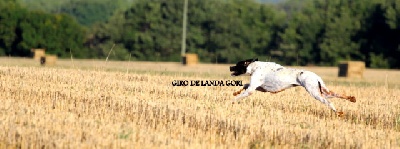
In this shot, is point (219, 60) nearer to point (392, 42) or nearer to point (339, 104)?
point (392, 42)

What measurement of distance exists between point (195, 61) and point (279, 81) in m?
35.5

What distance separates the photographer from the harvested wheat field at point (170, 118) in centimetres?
1092

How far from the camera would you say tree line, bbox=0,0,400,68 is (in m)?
70.1

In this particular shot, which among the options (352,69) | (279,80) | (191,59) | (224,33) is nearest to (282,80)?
(279,80)

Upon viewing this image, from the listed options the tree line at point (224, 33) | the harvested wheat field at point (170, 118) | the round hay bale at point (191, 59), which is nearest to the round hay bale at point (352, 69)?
the round hay bale at point (191, 59)

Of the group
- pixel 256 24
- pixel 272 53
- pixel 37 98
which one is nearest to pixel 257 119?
pixel 37 98

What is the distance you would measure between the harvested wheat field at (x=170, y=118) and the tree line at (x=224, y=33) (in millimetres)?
50740

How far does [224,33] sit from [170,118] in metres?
66.0

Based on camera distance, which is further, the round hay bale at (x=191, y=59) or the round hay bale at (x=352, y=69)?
the round hay bale at (x=191, y=59)

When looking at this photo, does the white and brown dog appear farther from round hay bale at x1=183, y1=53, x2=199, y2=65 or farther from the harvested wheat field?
round hay bale at x1=183, y1=53, x2=199, y2=65

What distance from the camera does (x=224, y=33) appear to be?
7894cm

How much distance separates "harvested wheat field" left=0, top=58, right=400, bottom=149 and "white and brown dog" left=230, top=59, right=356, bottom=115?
41 centimetres

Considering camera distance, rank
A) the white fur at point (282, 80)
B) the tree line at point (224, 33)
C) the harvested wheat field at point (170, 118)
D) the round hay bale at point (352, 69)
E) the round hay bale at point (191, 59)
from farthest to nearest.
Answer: the tree line at point (224, 33) < the round hay bale at point (191, 59) < the round hay bale at point (352, 69) < the white fur at point (282, 80) < the harvested wheat field at point (170, 118)

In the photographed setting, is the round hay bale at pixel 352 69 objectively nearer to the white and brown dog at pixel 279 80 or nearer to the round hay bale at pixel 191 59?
the round hay bale at pixel 191 59
